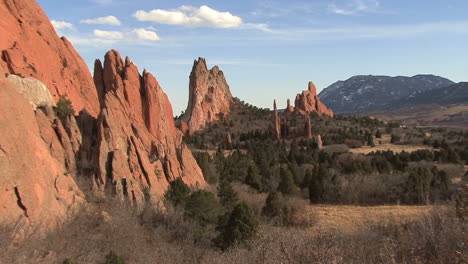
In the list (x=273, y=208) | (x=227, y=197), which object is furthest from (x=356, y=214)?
(x=227, y=197)

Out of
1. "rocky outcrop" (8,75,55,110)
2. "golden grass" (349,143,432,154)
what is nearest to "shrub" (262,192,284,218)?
"rocky outcrop" (8,75,55,110)

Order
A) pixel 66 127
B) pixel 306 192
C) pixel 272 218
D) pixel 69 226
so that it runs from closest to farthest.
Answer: pixel 69 226 → pixel 66 127 → pixel 272 218 → pixel 306 192

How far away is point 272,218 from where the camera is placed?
38.4 meters

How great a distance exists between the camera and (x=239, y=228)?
90.5 ft

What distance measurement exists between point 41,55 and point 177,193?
54.2 ft

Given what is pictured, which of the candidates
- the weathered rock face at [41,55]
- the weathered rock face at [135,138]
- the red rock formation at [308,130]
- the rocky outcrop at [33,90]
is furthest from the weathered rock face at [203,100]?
the rocky outcrop at [33,90]

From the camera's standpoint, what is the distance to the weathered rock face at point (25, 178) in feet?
57.0

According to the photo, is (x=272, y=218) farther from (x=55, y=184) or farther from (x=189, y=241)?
(x=55, y=184)

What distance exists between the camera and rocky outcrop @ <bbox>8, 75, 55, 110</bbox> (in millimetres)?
27172

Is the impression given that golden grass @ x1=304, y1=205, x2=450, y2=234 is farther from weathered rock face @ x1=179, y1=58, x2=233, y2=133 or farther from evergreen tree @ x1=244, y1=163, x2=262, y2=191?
weathered rock face @ x1=179, y1=58, x2=233, y2=133

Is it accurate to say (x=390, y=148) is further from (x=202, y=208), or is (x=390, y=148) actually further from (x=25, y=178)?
(x=25, y=178)

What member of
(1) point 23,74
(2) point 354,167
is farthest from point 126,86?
(2) point 354,167

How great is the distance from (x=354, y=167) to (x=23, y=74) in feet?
151

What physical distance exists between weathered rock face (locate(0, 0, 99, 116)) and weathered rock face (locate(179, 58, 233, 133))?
262 feet
